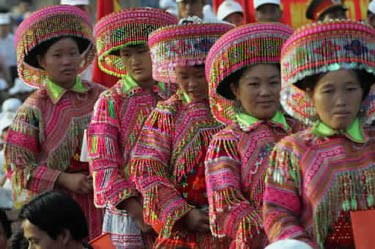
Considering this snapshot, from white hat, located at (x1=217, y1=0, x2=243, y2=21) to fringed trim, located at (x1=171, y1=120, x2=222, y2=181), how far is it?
3895 millimetres

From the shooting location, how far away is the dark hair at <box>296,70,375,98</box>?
16.6 feet

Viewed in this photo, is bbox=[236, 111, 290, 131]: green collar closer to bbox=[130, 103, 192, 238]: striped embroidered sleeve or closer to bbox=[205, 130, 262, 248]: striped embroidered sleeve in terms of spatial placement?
bbox=[205, 130, 262, 248]: striped embroidered sleeve

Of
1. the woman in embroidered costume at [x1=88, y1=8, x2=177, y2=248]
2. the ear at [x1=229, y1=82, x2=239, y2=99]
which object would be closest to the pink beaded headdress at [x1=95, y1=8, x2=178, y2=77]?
the woman in embroidered costume at [x1=88, y1=8, x2=177, y2=248]

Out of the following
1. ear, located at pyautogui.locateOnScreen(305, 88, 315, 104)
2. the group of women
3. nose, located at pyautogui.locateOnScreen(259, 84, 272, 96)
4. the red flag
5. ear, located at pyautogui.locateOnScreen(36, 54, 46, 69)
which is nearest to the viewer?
the group of women

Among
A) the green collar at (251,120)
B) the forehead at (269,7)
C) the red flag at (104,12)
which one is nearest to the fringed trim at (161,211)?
the green collar at (251,120)

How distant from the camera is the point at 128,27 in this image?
714 cm

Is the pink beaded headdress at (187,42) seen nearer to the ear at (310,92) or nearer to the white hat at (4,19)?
the ear at (310,92)

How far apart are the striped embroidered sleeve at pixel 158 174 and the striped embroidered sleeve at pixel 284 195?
52.5 inches

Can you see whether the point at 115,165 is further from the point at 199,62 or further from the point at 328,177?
the point at 328,177

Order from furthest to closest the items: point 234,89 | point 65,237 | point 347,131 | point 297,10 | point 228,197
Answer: point 297,10 < point 234,89 < point 228,197 < point 65,237 < point 347,131

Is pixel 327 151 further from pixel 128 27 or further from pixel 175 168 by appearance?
pixel 128 27

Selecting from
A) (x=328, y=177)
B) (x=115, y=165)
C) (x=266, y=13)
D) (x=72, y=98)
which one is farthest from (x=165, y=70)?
(x=266, y=13)

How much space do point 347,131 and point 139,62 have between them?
2354 mm

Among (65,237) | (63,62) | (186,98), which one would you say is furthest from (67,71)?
(65,237)
